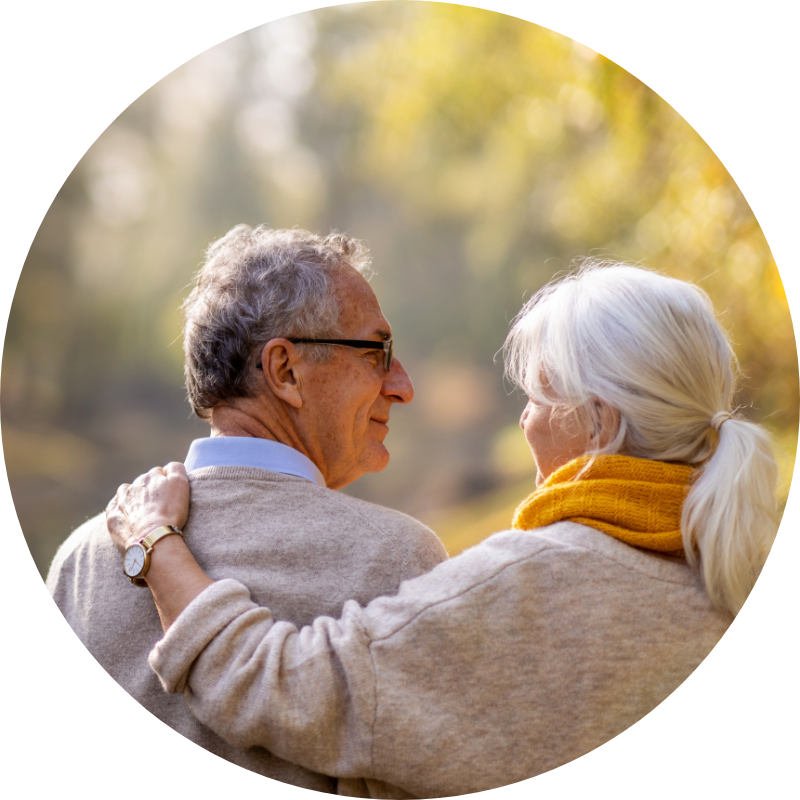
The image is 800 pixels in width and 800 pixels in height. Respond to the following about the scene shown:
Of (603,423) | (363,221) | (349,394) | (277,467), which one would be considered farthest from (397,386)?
(363,221)

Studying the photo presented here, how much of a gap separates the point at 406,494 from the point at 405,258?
81.8 inches

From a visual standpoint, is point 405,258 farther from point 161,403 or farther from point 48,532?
point 48,532

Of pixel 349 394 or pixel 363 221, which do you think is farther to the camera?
pixel 363 221

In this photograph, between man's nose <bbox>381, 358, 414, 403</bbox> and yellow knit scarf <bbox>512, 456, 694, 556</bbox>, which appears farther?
man's nose <bbox>381, 358, 414, 403</bbox>

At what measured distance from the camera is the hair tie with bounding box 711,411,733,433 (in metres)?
1.51

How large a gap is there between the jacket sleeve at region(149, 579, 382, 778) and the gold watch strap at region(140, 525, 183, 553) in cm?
21

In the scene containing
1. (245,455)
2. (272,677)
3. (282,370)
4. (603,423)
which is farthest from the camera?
(282,370)

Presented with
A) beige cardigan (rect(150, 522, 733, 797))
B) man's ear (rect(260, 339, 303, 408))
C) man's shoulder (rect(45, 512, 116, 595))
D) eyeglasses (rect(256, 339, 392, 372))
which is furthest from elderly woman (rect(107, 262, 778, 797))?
eyeglasses (rect(256, 339, 392, 372))

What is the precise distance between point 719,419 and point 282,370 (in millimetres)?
1040

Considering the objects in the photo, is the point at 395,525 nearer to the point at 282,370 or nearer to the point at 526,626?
the point at 526,626

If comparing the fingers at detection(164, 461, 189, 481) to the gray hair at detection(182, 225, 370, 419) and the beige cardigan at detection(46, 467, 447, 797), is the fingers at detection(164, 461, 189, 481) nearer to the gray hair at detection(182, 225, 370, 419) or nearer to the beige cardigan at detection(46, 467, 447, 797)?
Result: the beige cardigan at detection(46, 467, 447, 797)

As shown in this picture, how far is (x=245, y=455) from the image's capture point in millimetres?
1683

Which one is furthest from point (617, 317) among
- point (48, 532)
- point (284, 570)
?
point (48, 532)

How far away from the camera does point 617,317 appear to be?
5.22ft
